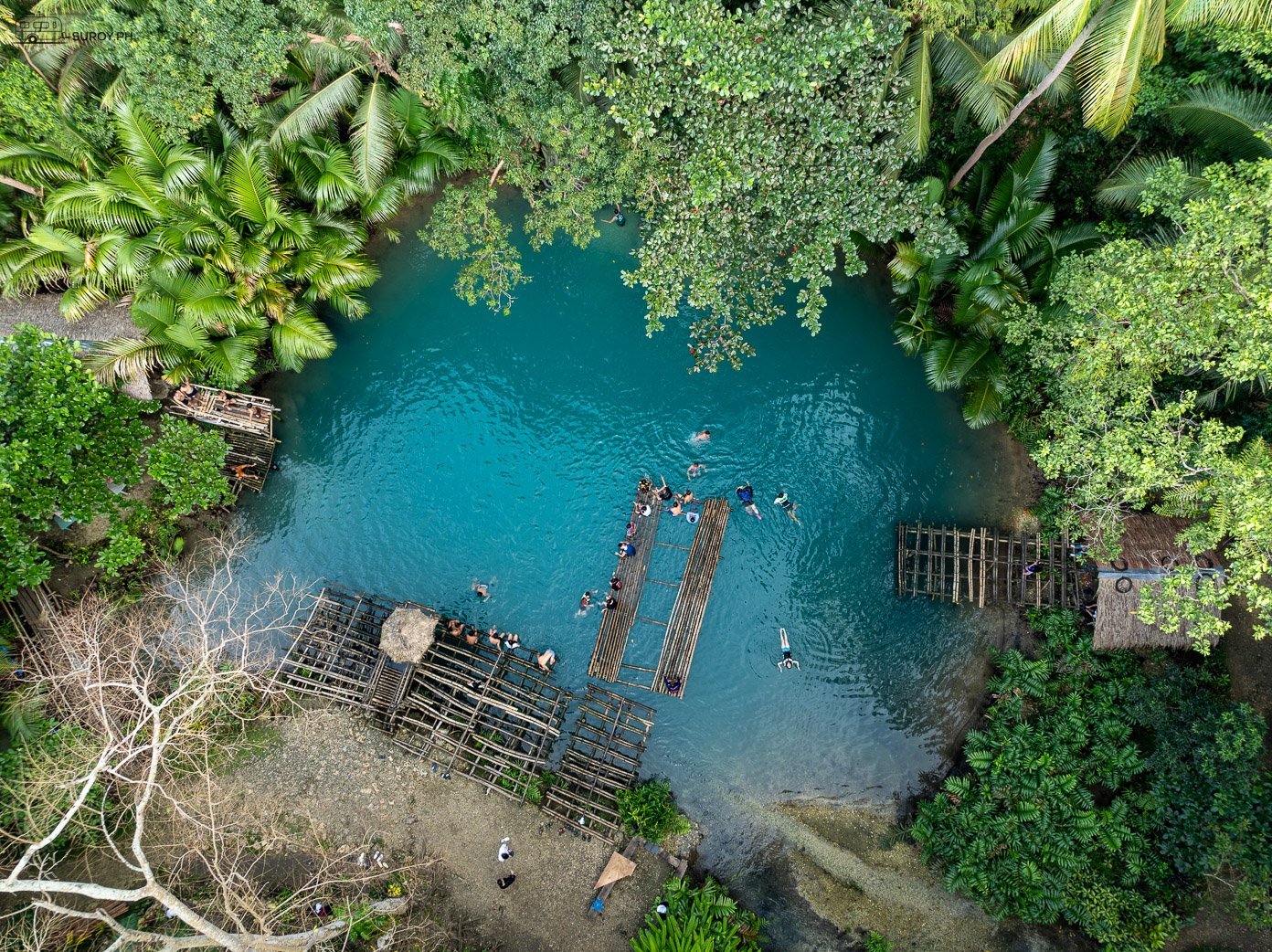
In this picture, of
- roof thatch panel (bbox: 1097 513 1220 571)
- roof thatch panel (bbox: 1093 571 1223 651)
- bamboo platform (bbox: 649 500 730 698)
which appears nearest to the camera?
roof thatch panel (bbox: 1097 513 1220 571)

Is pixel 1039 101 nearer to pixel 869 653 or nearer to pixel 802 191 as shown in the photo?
pixel 802 191

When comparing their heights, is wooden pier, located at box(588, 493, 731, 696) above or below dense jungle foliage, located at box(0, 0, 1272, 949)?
below

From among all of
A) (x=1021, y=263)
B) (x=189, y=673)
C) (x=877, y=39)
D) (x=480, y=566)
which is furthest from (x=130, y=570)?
(x=1021, y=263)

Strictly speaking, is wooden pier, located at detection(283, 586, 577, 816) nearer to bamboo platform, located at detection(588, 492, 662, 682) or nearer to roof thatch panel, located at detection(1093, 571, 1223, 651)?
bamboo platform, located at detection(588, 492, 662, 682)

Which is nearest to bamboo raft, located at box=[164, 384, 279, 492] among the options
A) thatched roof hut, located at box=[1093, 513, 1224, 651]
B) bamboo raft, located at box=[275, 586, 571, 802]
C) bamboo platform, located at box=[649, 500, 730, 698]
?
bamboo raft, located at box=[275, 586, 571, 802]

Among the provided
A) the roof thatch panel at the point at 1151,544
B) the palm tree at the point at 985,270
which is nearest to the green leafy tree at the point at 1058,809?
the roof thatch panel at the point at 1151,544

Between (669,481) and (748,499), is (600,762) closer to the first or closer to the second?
(669,481)

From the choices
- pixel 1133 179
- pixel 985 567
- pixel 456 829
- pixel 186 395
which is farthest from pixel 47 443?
pixel 1133 179
